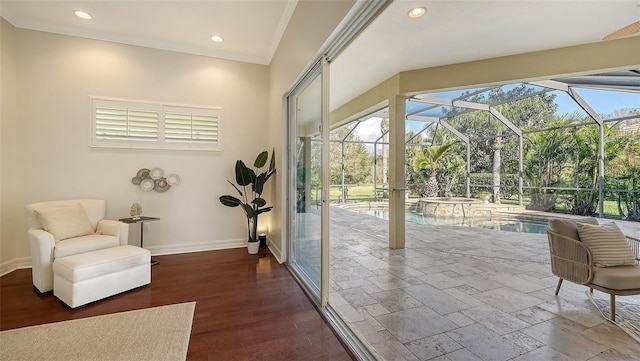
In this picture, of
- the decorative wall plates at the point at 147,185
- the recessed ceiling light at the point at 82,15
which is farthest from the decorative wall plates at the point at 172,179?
the recessed ceiling light at the point at 82,15

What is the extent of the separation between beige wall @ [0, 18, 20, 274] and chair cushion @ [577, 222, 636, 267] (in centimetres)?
651

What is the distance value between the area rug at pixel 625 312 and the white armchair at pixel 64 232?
16.4 ft

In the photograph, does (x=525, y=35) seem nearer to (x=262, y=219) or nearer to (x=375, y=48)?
(x=375, y=48)

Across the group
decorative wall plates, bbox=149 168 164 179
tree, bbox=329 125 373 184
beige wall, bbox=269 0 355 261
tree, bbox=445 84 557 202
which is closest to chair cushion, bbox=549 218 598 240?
beige wall, bbox=269 0 355 261

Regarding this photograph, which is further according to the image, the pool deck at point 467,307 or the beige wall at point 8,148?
the beige wall at point 8,148

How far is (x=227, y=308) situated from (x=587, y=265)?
10.8ft

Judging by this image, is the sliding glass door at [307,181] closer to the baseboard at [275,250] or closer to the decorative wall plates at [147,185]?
the baseboard at [275,250]

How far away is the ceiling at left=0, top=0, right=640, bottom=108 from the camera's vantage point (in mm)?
2797

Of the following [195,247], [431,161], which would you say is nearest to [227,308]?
[195,247]

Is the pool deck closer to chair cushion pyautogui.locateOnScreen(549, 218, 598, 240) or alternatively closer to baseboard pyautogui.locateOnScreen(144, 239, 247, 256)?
chair cushion pyautogui.locateOnScreen(549, 218, 598, 240)

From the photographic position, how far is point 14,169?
3.39 m

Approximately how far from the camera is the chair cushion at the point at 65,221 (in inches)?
113

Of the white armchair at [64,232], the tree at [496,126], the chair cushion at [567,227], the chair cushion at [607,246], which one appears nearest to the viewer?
the chair cushion at [607,246]

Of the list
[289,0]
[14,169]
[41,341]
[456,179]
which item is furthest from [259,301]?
[456,179]
